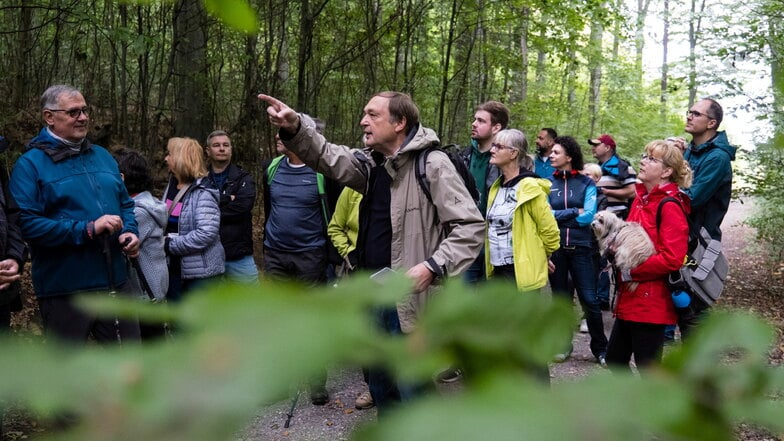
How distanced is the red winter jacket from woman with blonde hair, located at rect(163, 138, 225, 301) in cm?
271

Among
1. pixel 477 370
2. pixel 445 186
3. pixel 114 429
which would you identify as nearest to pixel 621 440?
pixel 477 370

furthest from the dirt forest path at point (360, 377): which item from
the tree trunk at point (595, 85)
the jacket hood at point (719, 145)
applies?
the tree trunk at point (595, 85)

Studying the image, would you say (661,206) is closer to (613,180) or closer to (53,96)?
(613,180)

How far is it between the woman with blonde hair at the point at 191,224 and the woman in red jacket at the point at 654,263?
8.80 ft

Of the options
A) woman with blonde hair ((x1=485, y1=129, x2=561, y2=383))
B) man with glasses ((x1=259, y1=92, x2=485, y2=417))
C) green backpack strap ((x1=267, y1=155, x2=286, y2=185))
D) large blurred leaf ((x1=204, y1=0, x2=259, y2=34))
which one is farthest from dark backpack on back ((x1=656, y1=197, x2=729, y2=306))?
large blurred leaf ((x1=204, y1=0, x2=259, y2=34))

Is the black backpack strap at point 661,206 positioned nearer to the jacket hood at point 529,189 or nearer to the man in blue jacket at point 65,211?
the jacket hood at point 529,189

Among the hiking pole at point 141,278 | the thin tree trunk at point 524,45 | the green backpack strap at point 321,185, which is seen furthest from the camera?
the thin tree trunk at point 524,45

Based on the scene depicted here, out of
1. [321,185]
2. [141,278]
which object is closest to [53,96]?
[141,278]

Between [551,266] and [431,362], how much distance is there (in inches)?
161

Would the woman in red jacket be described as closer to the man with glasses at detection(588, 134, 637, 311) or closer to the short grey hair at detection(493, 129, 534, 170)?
the short grey hair at detection(493, 129, 534, 170)

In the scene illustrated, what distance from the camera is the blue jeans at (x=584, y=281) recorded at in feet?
15.7

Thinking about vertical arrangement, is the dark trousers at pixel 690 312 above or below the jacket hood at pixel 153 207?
below

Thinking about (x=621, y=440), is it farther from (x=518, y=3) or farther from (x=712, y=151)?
(x=518, y=3)

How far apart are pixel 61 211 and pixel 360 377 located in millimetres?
2821
